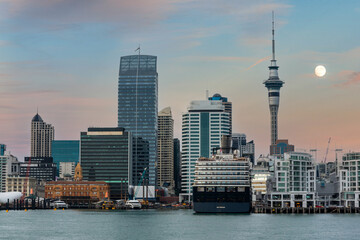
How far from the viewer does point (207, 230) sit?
16775cm

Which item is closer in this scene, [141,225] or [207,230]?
[207,230]

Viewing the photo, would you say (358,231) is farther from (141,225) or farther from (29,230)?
(29,230)

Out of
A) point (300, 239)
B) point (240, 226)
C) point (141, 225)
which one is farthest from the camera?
point (141, 225)

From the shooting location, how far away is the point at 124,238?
153 metres

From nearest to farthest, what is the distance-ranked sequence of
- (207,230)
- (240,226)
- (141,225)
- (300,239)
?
(300,239) < (207,230) < (240,226) < (141,225)

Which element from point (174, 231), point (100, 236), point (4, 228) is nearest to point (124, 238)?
point (100, 236)

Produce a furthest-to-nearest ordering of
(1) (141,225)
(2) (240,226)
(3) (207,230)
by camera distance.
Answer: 1. (1) (141,225)
2. (2) (240,226)
3. (3) (207,230)

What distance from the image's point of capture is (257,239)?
149 metres

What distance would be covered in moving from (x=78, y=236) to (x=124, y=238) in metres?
10.8

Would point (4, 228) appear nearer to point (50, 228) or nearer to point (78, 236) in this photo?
point (50, 228)

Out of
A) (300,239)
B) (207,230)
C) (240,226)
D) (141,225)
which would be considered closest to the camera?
(300,239)

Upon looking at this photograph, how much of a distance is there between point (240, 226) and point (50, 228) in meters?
47.5

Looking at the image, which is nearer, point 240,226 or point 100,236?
point 100,236

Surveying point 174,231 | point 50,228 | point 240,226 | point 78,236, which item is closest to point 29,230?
point 50,228
